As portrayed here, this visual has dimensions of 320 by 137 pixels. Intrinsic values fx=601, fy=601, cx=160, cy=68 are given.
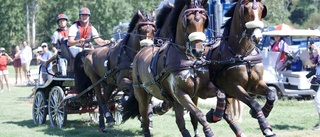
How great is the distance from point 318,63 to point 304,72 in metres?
5.26

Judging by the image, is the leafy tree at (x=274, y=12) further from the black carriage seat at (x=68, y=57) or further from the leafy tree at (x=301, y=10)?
the black carriage seat at (x=68, y=57)

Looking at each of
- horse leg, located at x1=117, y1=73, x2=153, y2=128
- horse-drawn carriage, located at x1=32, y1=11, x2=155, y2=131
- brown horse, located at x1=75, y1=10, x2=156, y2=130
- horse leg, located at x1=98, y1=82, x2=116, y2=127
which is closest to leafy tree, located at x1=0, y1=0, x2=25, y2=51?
horse-drawn carriage, located at x1=32, y1=11, x2=155, y2=131

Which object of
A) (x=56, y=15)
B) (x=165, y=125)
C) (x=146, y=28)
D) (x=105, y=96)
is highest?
(x=56, y=15)

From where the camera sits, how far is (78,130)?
12586 mm

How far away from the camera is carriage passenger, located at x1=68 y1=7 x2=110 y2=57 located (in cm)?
1312

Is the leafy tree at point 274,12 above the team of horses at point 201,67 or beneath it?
above

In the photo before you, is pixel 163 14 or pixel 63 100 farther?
pixel 63 100

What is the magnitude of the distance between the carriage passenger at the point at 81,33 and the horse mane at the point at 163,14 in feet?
8.12

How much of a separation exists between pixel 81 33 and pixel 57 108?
1.75 m

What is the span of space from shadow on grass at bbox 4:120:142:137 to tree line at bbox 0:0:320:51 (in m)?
36.6

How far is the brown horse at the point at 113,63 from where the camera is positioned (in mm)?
11391

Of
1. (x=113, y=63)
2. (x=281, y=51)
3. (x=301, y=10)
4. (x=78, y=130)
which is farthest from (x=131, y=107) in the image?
(x=301, y=10)

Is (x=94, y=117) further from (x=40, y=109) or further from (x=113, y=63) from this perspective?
(x=113, y=63)

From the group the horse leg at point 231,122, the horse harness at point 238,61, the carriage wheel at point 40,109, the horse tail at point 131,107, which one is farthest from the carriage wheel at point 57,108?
the horse harness at point 238,61
